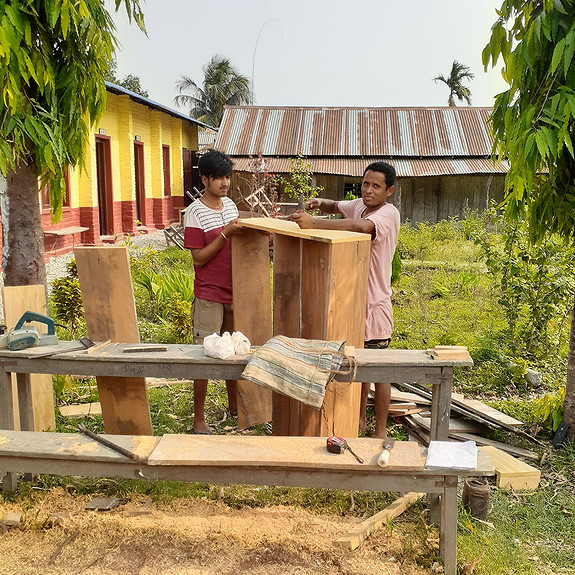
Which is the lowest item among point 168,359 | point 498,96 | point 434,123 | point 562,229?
point 168,359

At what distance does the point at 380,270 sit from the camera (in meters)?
3.77

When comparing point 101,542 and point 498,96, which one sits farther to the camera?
point 498,96

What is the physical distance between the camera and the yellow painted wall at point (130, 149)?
529 inches

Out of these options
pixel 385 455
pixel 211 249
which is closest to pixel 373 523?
pixel 385 455

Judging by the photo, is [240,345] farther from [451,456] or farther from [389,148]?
[389,148]

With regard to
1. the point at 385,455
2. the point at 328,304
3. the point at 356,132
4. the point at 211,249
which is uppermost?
the point at 356,132

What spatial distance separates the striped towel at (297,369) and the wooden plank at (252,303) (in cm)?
93

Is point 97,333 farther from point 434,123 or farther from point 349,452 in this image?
point 434,123

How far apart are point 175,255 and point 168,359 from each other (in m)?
9.33

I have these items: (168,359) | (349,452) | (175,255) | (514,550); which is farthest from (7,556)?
(175,255)

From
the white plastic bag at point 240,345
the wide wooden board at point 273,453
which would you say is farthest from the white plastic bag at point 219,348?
the wide wooden board at point 273,453

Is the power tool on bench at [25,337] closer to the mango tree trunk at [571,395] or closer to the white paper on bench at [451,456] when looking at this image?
the white paper on bench at [451,456]

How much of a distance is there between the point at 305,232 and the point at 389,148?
16.9 m

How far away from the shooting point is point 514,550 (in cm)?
293
